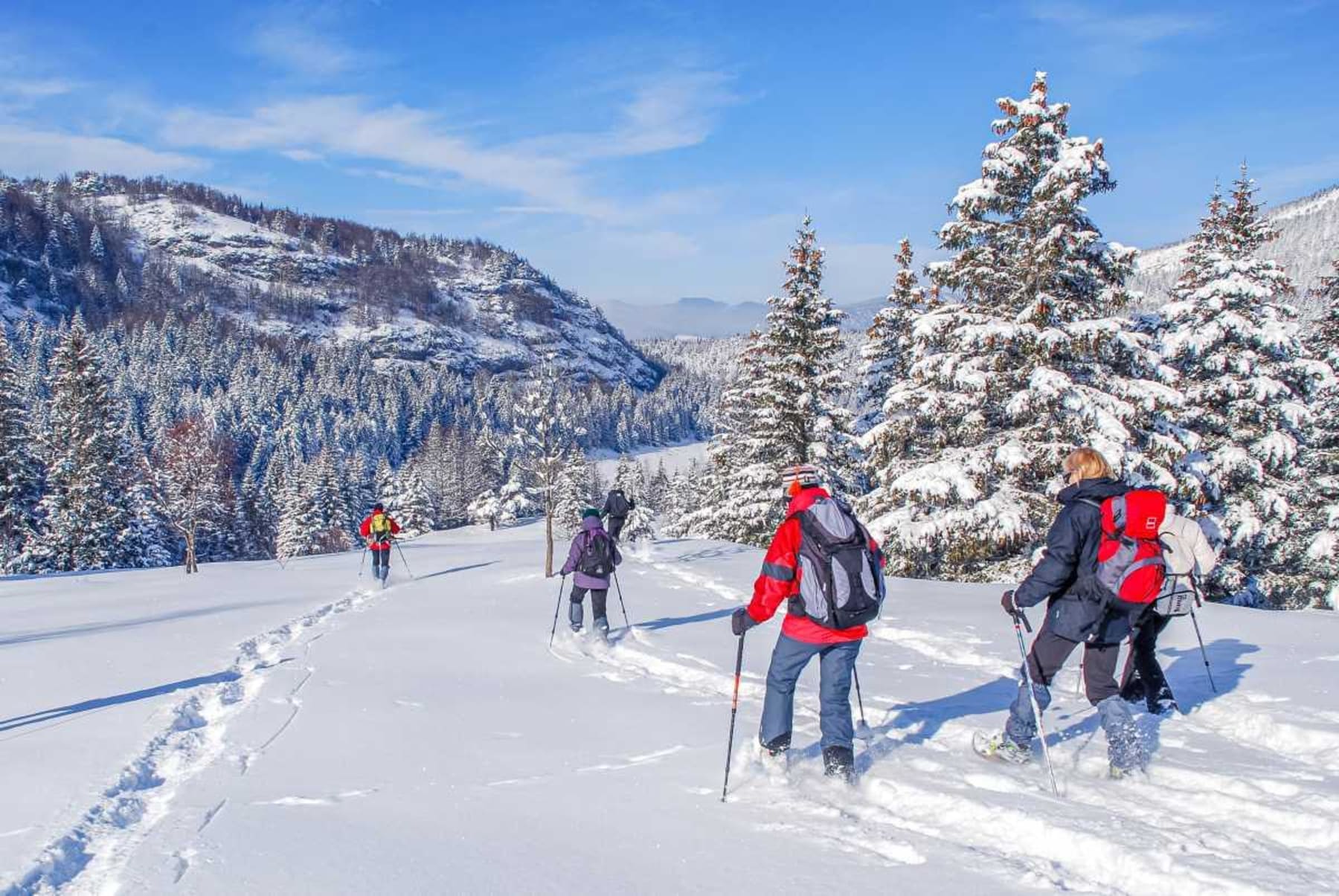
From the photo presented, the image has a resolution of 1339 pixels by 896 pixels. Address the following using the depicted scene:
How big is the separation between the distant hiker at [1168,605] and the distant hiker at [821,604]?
2.86 metres

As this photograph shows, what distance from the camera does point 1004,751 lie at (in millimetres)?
5062

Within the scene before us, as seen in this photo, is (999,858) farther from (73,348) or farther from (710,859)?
(73,348)

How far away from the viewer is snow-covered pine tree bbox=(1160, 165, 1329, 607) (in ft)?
56.0

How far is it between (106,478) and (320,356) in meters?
158

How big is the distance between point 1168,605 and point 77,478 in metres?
39.5

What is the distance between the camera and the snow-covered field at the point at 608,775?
353 cm

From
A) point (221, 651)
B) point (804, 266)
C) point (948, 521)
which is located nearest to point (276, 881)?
point (221, 651)

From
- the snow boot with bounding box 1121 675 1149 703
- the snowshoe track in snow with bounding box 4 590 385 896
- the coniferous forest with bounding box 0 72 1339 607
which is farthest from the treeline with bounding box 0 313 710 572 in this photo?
the snow boot with bounding box 1121 675 1149 703

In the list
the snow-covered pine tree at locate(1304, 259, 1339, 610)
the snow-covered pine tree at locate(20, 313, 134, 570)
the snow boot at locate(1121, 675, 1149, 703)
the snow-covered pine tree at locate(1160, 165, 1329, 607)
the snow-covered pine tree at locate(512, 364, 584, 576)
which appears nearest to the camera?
the snow boot at locate(1121, 675, 1149, 703)

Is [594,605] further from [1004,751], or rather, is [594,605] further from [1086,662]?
[1086,662]

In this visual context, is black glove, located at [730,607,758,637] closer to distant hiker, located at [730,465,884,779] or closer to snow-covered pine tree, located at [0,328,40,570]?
distant hiker, located at [730,465,884,779]

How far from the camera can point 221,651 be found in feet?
29.8

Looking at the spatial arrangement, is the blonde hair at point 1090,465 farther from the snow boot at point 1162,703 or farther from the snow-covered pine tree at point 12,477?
the snow-covered pine tree at point 12,477

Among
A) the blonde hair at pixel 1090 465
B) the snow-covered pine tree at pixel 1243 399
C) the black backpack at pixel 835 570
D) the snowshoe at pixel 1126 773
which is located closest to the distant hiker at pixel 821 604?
the black backpack at pixel 835 570
